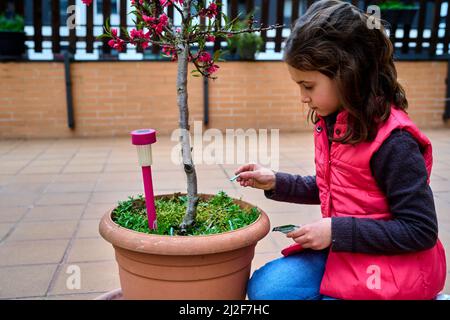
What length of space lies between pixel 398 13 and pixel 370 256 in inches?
205

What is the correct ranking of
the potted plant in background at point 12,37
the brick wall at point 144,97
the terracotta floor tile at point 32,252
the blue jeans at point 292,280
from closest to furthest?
the blue jeans at point 292,280
the terracotta floor tile at point 32,252
the potted plant in background at point 12,37
the brick wall at point 144,97

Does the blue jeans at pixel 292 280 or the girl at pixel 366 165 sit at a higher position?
the girl at pixel 366 165

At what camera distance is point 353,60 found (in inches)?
46.8

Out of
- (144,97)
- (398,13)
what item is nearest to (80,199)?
(144,97)

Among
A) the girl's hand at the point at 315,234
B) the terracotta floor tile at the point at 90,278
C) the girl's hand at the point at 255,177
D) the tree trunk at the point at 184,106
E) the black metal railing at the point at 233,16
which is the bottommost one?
the terracotta floor tile at the point at 90,278

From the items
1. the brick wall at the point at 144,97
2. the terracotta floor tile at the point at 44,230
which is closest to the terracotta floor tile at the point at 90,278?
the terracotta floor tile at the point at 44,230

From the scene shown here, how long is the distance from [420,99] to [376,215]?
5.25 metres

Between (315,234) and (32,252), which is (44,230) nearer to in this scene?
(32,252)

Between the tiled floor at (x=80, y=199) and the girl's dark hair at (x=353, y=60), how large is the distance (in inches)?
44.0

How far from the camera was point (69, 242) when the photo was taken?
2449mm

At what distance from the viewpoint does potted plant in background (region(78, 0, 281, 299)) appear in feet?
4.14

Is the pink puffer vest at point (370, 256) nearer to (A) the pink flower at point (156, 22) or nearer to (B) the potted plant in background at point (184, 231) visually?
(B) the potted plant in background at point (184, 231)

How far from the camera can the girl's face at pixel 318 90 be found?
1238 mm
